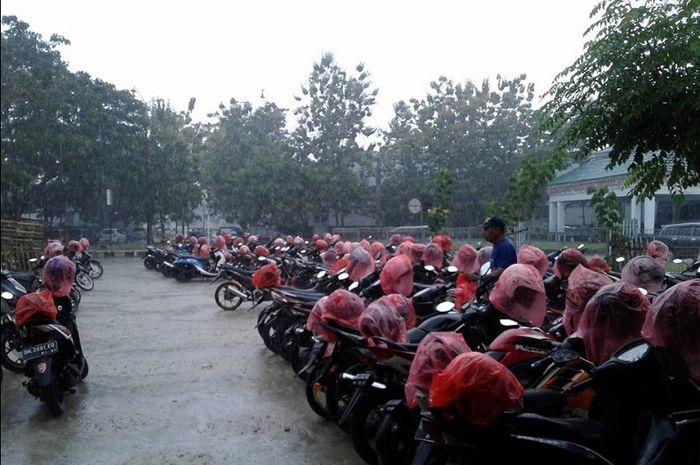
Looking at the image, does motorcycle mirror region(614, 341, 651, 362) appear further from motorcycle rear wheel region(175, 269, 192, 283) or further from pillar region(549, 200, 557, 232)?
motorcycle rear wheel region(175, 269, 192, 283)

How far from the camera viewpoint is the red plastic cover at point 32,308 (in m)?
4.54

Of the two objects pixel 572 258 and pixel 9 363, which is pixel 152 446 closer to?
pixel 9 363

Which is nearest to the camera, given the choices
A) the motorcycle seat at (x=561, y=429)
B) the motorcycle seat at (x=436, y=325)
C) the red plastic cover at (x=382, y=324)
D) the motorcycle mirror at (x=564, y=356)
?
the motorcycle seat at (x=561, y=429)

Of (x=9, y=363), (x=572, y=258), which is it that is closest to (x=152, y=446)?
(x=9, y=363)

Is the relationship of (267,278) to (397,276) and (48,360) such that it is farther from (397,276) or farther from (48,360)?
(48,360)

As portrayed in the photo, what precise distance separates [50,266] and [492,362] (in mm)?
4309

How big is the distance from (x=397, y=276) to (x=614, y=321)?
293 cm

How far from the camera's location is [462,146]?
19.1 meters

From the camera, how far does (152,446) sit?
4.03m

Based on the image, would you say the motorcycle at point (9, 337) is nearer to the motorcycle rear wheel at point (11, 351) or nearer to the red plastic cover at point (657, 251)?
the motorcycle rear wheel at point (11, 351)

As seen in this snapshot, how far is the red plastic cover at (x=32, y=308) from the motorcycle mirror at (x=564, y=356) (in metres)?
3.75

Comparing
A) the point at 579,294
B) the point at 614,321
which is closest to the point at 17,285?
the point at 579,294

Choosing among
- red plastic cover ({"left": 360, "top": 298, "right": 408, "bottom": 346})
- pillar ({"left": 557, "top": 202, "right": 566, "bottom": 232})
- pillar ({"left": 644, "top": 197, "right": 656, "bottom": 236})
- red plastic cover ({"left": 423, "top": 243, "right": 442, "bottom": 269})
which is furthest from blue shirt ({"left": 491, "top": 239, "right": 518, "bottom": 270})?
pillar ({"left": 557, "top": 202, "right": 566, "bottom": 232})

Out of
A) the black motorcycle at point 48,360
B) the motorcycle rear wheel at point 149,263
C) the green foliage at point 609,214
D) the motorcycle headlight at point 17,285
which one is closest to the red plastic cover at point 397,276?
the black motorcycle at point 48,360
